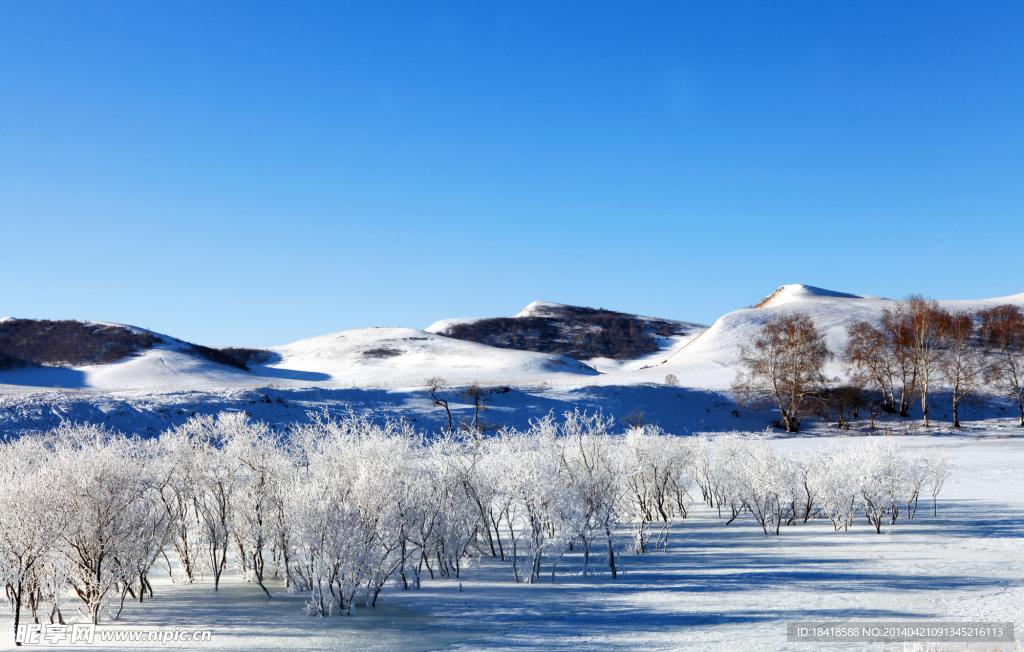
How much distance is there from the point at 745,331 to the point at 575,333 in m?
62.1

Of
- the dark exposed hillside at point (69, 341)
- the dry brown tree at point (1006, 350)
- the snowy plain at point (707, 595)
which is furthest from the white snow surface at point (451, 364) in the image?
the snowy plain at point (707, 595)

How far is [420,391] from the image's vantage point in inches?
1681

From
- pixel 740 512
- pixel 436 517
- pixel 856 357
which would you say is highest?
pixel 856 357

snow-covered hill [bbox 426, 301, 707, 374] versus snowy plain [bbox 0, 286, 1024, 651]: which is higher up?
snow-covered hill [bbox 426, 301, 707, 374]

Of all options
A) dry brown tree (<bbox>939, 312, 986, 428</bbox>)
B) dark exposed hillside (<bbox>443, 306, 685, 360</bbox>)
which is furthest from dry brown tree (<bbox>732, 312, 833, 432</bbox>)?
dark exposed hillside (<bbox>443, 306, 685, 360</bbox>)

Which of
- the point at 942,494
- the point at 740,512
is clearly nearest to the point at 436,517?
the point at 740,512

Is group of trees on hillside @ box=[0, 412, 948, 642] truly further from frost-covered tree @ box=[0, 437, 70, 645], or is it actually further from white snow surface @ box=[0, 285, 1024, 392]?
white snow surface @ box=[0, 285, 1024, 392]

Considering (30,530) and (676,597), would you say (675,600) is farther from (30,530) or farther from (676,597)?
(30,530)

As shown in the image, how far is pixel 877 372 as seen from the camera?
44.8 meters

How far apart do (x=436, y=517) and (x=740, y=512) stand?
1076 cm

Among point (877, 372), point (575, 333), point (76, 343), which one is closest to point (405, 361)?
point (76, 343)

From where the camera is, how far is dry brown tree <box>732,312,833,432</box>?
42219mm

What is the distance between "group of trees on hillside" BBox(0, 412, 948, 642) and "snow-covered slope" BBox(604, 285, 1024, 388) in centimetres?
3810

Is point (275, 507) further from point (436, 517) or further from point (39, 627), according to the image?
point (39, 627)
